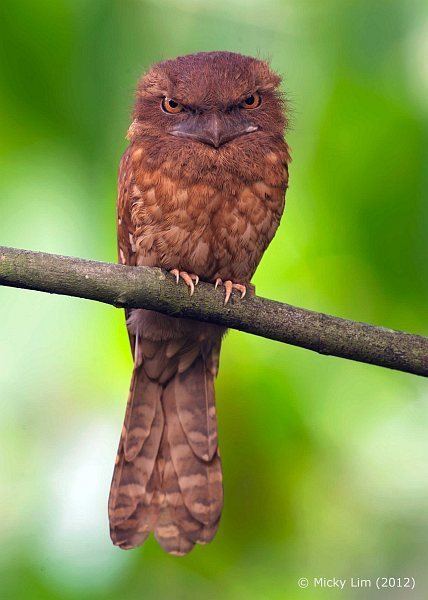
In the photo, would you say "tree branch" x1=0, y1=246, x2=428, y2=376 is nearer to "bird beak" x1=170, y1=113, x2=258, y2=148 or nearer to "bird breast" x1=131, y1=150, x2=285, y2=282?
"bird breast" x1=131, y1=150, x2=285, y2=282

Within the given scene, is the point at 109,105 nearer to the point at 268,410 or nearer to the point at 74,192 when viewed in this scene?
the point at 74,192

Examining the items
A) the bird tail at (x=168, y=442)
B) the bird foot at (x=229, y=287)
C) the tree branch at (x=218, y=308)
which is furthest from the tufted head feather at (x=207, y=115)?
the bird tail at (x=168, y=442)

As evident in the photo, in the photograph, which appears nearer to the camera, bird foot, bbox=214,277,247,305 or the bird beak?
bird foot, bbox=214,277,247,305

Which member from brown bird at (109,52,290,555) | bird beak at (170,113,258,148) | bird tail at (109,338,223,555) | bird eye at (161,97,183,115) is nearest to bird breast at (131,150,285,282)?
brown bird at (109,52,290,555)

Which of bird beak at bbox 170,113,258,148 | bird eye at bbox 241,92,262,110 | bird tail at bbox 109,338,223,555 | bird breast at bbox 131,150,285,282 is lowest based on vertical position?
bird tail at bbox 109,338,223,555

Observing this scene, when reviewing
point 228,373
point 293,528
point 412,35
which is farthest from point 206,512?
point 412,35

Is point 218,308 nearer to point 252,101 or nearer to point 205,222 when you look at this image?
point 205,222
